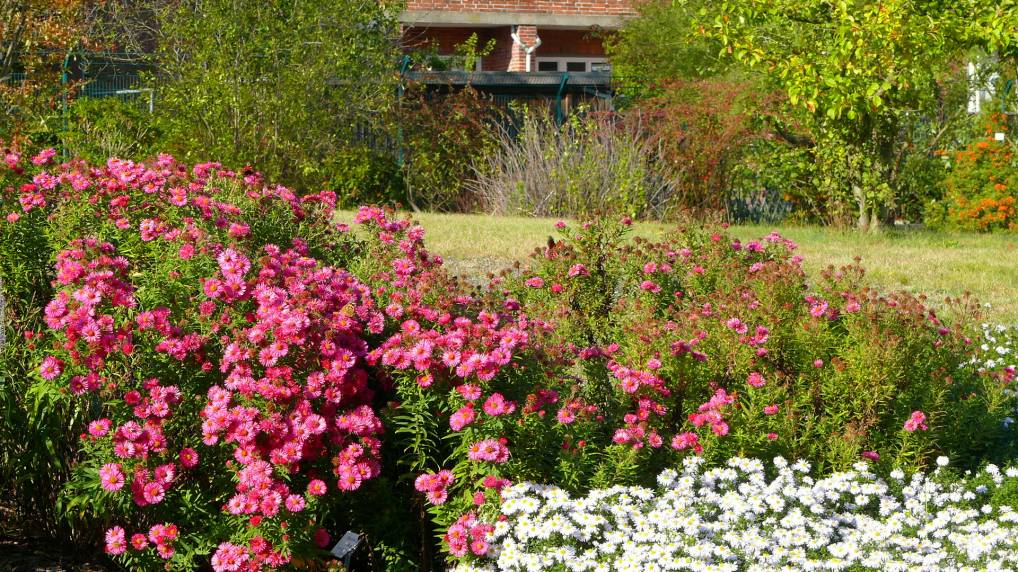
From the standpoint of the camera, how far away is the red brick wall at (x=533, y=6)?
24.4 meters

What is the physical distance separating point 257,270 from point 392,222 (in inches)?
41.1

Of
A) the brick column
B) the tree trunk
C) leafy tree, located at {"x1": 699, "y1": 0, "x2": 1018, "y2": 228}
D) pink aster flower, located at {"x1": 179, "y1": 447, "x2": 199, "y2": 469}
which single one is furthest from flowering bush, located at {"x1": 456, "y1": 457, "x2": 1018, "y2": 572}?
the brick column

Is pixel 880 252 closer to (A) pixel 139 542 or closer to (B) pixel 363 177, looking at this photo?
(B) pixel 363 177

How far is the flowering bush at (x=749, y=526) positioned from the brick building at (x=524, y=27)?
69.9 ft

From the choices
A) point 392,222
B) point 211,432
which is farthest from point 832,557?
point 392,222

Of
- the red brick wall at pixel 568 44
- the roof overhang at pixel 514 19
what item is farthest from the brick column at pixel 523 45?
the red brick wall at pixel 568 44

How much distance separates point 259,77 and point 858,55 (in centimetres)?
627

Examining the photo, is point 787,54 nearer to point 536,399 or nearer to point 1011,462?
point 1011,462

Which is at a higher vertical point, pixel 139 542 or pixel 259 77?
pixel 259 77

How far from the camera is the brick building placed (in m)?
24.7

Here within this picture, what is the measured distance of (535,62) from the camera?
1025 inches

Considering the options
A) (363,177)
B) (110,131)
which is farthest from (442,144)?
(110,131)

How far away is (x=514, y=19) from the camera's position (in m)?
25.3

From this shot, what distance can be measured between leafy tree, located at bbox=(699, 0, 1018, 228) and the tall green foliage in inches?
166
